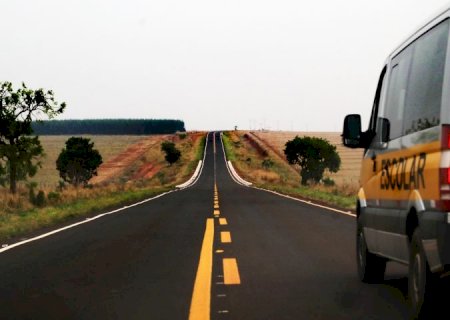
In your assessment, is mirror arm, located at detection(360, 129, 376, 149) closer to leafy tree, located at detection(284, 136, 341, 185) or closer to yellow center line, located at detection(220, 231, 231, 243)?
yellow center line, located at detection(220, 231, 231, 243)

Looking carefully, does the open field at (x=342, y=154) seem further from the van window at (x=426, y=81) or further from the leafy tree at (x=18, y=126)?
the van window at (x=426, y=81)

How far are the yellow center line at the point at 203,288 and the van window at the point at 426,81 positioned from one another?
2.40 metres

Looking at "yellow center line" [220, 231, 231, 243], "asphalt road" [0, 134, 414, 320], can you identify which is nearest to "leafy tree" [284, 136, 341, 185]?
"asphalt road" [0, 134, 414, 320]

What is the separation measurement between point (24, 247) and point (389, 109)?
25.2 feet

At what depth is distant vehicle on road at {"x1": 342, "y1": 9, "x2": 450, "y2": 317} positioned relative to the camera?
489 cm

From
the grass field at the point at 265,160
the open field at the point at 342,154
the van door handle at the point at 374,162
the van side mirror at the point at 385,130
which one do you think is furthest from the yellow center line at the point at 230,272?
the open field at the point at 342,154

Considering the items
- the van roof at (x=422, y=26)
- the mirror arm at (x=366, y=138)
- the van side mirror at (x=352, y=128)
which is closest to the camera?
the van roof at (x=422, y=26)

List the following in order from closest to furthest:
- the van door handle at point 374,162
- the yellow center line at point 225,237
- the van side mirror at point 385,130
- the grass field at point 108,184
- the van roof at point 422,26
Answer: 1. the van roof at point 422,26
2. the van side mirror at point 385,130
3. the van door handle at point 374,162
4. the yellow center line at point 225,237
5. the grass field at point 108,184

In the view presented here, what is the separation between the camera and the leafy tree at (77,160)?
293 feet

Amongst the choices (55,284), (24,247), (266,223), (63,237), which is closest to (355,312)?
(55,284)

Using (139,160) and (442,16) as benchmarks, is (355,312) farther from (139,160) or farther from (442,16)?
(139,160)

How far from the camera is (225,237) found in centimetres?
1367

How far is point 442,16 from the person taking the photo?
5.22 meters

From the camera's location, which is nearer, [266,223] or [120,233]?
[120,233]
